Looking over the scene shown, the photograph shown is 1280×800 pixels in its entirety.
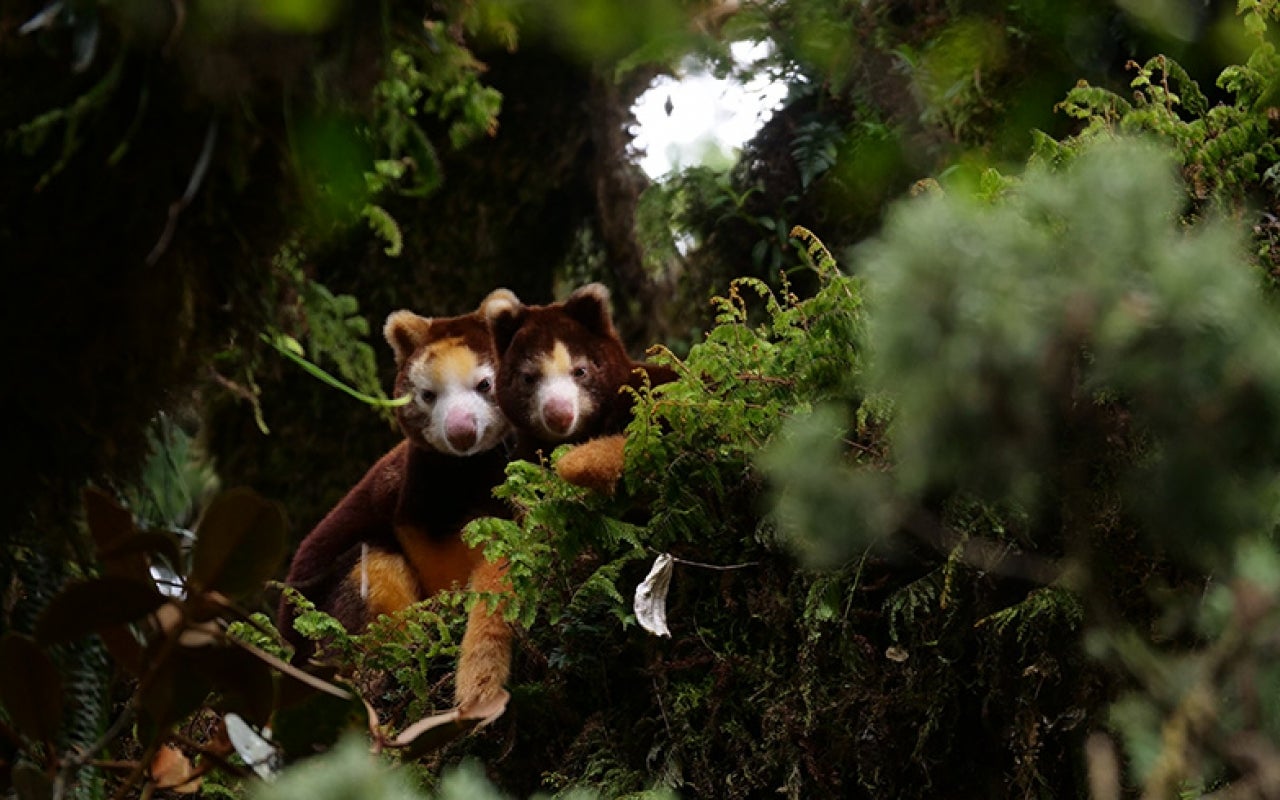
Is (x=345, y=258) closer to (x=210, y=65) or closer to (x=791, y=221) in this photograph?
(x=791, y=221)

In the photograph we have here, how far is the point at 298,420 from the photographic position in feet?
18.9

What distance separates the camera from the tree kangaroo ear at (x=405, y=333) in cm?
431

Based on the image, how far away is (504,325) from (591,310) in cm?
26

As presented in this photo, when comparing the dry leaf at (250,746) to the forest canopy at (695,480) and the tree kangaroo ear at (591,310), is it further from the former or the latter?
the tree kangaroo ear at (591,310)

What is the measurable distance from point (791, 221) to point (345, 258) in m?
1.90

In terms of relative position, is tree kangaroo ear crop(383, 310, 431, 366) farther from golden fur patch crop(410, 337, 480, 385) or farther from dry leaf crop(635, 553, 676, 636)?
dry leaf crop(635, 553, 676, 636)

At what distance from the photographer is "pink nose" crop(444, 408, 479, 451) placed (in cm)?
399

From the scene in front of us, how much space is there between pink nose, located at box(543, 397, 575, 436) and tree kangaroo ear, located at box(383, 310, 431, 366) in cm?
68

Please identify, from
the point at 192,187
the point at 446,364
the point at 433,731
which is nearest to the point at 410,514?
the point at 446,364

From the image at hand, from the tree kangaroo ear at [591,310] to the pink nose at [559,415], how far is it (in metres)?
0.37

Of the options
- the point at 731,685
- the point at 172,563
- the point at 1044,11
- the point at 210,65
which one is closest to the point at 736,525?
the point at 731,685

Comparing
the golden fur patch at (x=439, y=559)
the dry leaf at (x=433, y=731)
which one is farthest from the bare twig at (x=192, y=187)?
the golden fur patch at (x=439, y=559)

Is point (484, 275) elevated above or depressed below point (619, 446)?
below

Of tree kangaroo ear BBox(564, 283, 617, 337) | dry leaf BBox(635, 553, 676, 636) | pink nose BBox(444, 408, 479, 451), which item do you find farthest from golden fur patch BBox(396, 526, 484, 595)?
dry leaf BBox(635, 553, 676, 636)
